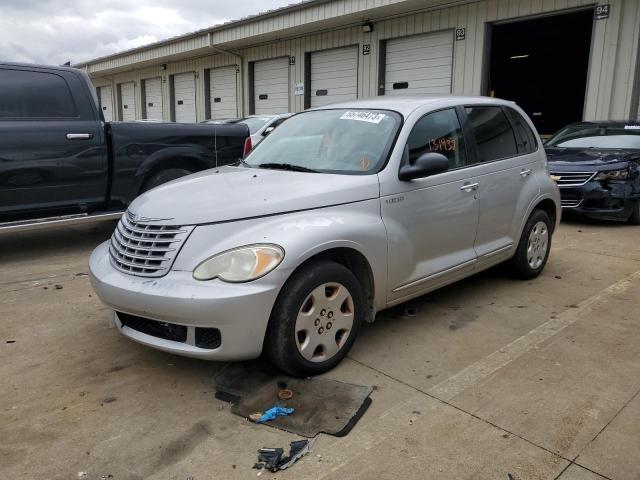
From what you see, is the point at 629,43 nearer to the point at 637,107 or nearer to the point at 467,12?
the point at 637,107

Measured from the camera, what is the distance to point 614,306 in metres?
4.57

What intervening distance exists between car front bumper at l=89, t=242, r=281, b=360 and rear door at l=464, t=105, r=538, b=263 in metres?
2.22

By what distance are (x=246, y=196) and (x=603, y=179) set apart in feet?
21.0

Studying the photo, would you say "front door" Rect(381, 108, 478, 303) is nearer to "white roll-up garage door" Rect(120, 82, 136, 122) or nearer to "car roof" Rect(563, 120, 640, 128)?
"car roof" Rect(563, 120, 640, 128)

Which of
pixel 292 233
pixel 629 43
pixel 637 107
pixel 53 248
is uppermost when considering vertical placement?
pixel 629 43

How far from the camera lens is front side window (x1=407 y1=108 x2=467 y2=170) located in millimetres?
3931

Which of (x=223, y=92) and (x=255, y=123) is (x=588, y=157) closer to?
(x=255, y=123)

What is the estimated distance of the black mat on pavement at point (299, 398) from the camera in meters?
2.80

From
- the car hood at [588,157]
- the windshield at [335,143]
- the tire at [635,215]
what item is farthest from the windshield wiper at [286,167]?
the tire at [635,215]

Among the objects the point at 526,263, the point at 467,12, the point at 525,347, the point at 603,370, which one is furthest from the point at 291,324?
the point at 467,12

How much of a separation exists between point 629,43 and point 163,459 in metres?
11.2

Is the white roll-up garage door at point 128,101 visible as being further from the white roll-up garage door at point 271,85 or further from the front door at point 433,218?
the front door at point 433,218

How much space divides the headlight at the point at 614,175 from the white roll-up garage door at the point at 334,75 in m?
8.07

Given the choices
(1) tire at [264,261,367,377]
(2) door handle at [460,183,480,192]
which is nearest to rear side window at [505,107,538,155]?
(2) door handle at [460,183,480,192]
